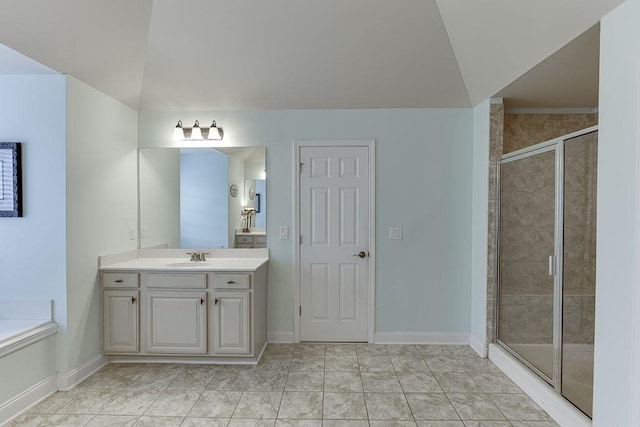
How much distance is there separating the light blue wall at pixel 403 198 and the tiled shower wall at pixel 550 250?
1.17 feet

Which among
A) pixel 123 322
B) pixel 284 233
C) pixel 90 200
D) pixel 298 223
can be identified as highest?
pixel 90 200

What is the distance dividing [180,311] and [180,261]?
2.01ft

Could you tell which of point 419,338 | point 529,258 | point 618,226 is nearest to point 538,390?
point 529,258

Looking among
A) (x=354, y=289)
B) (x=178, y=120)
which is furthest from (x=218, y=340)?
(x=178, y=120)

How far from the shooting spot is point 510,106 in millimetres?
3346

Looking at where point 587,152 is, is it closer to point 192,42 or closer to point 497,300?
point 497,300

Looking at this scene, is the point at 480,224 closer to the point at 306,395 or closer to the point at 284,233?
the point at 284,233

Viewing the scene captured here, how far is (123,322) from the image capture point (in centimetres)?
302

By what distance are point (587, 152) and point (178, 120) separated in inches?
133

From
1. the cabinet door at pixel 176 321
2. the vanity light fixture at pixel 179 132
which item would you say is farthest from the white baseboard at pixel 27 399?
the vanity light fixture at pixel 179 132

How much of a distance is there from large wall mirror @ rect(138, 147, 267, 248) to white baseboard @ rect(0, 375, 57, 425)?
1.35m

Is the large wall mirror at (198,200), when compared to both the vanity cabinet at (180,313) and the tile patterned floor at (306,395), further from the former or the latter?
the tile patterned floor at (306,395)

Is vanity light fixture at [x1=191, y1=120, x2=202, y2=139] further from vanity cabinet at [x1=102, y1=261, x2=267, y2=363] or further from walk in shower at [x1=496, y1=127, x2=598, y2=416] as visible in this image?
walk in shower at [x1=496, y1=127, x2=598, y2=416]

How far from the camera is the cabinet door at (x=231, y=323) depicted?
9.75 ft
